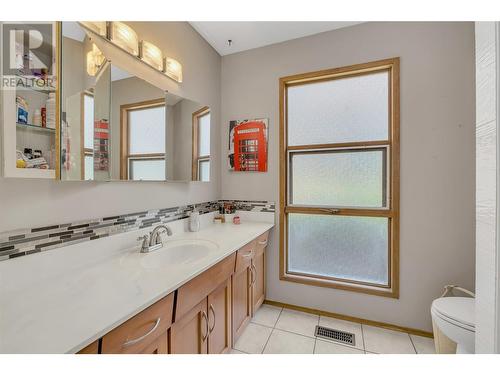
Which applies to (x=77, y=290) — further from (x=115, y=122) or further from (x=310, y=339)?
(x=310, y=339)

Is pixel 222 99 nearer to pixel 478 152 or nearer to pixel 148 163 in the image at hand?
pixel 148 163

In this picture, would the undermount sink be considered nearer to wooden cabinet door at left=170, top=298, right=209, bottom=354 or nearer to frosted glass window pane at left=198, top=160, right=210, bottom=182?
wooden cabinet door at left=170, top=298, right=209, bottom=354

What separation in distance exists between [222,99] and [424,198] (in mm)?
2184

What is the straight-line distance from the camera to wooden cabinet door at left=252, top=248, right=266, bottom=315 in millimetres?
1830

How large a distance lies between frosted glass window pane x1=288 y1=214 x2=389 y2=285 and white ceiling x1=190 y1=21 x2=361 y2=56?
70.6 inches

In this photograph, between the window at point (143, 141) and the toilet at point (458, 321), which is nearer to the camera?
the toilet at point (458, 321)

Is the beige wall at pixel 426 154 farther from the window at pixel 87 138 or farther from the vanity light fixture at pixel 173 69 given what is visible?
the window at pixel 87 138

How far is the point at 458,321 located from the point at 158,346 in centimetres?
169

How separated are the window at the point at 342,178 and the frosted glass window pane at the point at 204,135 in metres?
0.76

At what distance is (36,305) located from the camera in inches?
28.7

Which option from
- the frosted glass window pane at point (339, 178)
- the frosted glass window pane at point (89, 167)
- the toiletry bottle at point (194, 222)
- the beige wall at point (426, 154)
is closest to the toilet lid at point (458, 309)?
the beige wall at point (426, 154)

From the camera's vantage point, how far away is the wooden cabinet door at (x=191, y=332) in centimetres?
96

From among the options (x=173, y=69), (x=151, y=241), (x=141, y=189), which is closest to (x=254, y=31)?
(x=173, y=69)
